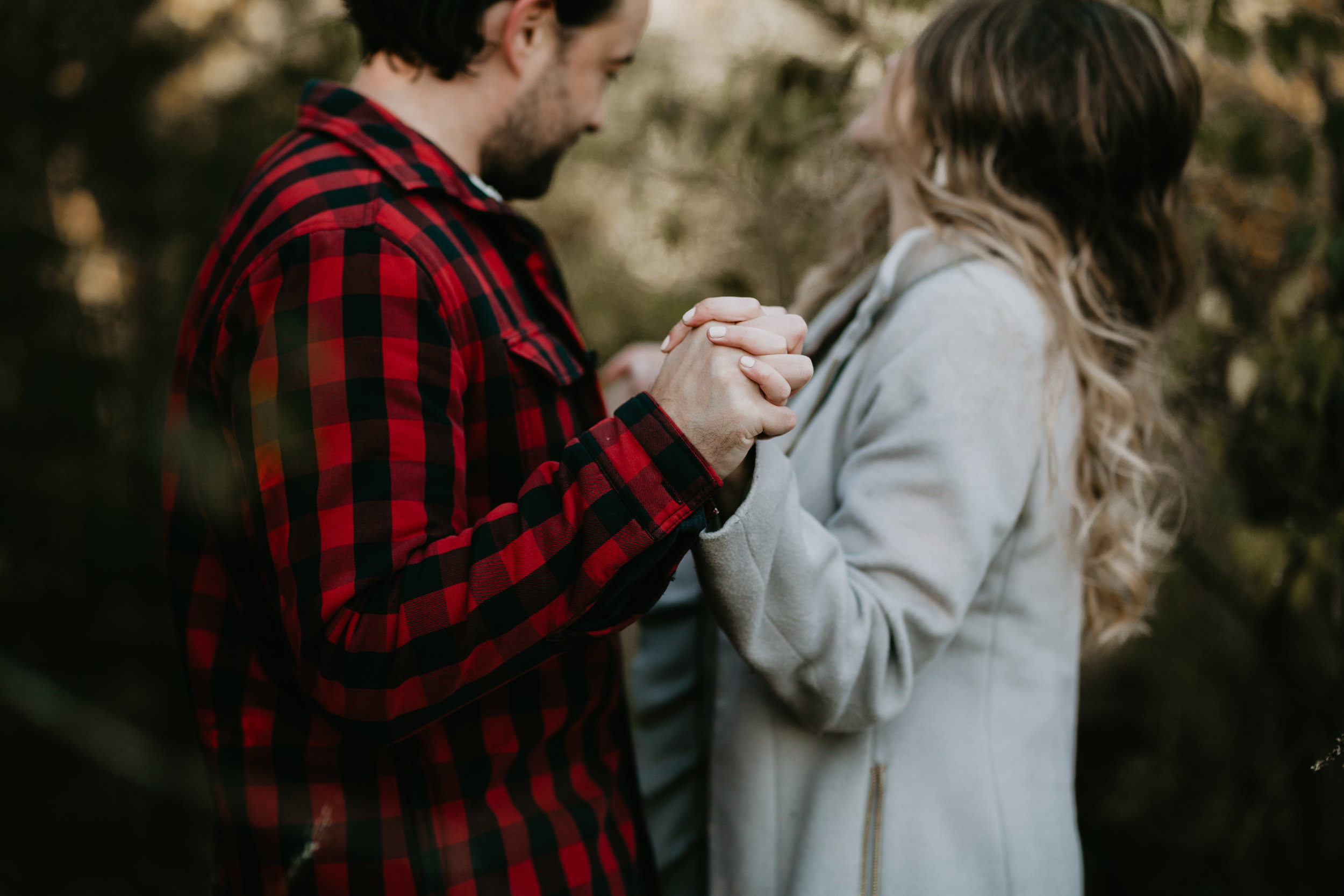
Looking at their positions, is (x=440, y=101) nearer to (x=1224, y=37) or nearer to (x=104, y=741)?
(x=104, y=741)

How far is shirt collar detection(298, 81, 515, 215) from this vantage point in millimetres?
Answer: 1168

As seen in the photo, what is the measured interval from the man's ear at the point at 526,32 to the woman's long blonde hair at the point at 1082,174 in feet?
2.16

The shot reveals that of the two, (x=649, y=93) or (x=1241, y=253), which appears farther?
(x=649, y=93)

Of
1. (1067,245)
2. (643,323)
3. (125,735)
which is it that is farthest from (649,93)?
(125,735)

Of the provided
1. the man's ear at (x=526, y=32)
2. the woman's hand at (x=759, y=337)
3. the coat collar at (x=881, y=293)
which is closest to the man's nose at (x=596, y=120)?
the man's ear at (x=526, y=32)

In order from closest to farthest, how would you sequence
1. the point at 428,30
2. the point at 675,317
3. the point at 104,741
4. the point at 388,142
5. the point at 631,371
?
1. the point at 104,741
2. the point at 388,142
3. the point at 428,30
4. the point at 631,371
5. the point at 675,317

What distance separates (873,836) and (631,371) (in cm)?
102

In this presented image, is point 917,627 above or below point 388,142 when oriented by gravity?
below

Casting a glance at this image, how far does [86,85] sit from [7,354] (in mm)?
994

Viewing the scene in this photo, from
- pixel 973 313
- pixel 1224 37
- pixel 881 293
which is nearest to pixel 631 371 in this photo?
pixel 881 293

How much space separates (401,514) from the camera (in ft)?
3.12

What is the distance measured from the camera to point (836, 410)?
1464mm

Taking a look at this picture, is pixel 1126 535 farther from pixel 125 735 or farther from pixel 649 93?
pixel 649 93

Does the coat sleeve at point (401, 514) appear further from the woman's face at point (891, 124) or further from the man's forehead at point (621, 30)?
the woman's face at point (891, 124)
